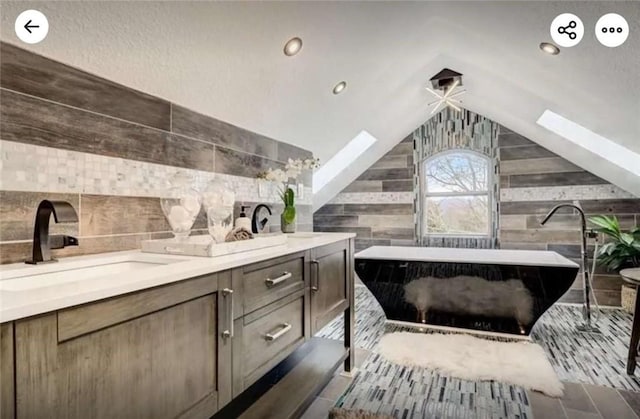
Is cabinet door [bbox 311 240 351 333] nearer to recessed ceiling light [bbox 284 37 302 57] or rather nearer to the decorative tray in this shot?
the decorative tray

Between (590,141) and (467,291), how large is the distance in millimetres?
2147

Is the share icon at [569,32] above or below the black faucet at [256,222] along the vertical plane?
above

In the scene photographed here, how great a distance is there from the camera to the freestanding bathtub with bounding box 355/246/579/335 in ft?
10.2

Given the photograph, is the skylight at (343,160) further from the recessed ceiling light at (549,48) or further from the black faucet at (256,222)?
the recessed ceiling light at (549,48)

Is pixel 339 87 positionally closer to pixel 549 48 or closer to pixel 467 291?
pixel 549 48

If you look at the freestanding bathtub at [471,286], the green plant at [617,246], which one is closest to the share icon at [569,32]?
the freestanding bathtub at [471,286]

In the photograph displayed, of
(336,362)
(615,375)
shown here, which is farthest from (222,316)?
(615,375)

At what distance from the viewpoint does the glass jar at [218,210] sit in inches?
66.9

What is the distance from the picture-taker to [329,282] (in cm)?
222

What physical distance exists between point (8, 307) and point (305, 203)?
114 inches

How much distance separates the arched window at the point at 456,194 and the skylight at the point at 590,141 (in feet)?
3.20

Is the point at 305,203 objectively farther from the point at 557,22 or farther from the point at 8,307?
the point at 8,307

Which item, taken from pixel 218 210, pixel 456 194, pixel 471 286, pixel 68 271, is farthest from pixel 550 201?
pixel 68 271

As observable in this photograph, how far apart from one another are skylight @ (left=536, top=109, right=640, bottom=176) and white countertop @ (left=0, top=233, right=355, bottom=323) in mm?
3487
